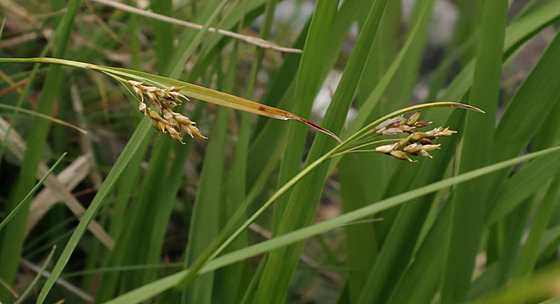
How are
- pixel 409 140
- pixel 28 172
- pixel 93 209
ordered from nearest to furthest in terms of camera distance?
pixel 409 140, pixel 93 209, pixel 28 172

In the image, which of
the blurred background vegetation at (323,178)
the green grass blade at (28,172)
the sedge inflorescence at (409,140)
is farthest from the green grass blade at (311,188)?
the green grass blade at (28,172)

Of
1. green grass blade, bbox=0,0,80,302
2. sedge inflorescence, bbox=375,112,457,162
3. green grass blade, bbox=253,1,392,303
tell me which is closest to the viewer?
sedge inflorescence, bbox=375,112,457,162

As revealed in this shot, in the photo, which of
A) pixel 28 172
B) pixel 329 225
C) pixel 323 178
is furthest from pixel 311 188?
pixel 28 172

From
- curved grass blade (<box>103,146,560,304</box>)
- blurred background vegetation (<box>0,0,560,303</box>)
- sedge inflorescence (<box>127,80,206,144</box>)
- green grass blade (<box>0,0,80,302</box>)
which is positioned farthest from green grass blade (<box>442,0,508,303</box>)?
green grass blade (<box>0,0,80,302</box>)

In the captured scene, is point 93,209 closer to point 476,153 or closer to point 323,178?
Answer: point 323,178

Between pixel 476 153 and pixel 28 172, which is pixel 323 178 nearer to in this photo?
pixel 476 153

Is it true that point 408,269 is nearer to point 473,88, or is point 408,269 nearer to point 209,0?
point 473,88

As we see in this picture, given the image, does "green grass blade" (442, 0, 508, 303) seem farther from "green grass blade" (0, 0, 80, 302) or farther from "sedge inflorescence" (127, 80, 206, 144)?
"green grass blade" (0, 0, 80, 302)

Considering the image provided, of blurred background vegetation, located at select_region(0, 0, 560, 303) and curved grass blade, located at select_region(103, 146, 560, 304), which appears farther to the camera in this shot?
blurred background vegetation, located at select_region(0, 0, 560, 303)

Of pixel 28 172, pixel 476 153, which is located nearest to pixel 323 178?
pixel 476 153

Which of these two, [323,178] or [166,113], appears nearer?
[166,113]

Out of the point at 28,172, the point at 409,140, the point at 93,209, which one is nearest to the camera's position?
the point at 409,140

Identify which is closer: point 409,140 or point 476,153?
point 409,140

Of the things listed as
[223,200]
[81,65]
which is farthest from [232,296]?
[81,65]
